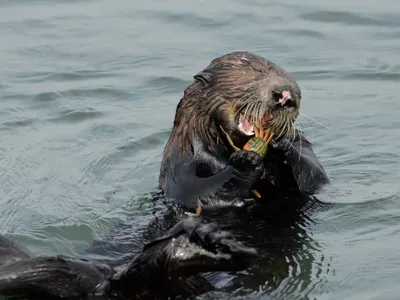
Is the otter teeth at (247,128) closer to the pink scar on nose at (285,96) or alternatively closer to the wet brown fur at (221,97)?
the wet brown fur at (221,97)

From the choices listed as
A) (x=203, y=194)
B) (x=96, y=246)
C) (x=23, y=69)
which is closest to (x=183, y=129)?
(x=203, y=194)

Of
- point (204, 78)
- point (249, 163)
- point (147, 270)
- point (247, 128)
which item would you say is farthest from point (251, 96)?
point (147, 270)

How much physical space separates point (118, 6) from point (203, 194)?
646 cm

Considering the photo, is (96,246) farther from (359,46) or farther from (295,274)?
(359,46)

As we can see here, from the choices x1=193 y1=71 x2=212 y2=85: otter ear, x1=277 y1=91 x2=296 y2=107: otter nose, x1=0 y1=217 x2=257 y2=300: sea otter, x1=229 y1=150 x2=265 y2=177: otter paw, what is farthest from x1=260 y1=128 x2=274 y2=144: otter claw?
x1=0 y1=217 x2=257 y2=300: sea otter

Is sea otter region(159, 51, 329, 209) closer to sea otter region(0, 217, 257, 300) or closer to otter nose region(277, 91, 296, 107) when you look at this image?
otter nose region(277, 91, 296, 107)

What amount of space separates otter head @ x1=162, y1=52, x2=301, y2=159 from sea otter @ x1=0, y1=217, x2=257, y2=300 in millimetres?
1392

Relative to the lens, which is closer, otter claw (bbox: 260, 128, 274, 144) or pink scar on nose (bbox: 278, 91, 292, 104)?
pink scar on nose (bbox: 278, 91, 292, 104)

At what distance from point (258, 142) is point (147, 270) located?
59.0 inches

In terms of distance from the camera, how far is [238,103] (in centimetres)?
638

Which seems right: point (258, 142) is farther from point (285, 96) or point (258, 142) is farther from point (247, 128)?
point (285, 96)

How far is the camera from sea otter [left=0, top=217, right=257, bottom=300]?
493cm

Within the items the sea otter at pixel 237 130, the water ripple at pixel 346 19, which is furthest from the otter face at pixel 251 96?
the water ripple at pixel 346 19

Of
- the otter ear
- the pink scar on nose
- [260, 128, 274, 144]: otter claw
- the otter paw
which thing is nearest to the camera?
the otter paw
